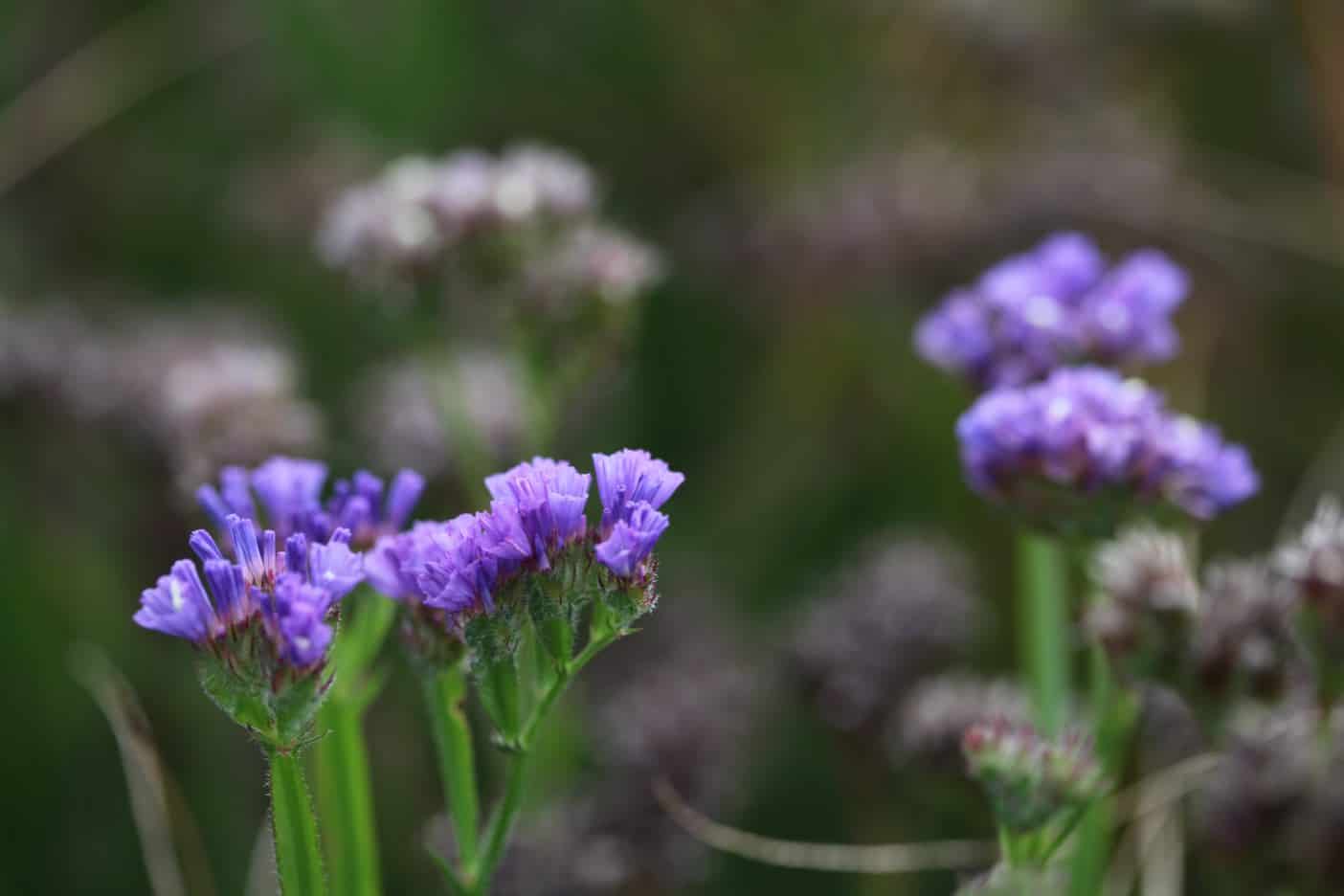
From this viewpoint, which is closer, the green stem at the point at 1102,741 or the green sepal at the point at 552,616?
the green sepal at the point at 552,616

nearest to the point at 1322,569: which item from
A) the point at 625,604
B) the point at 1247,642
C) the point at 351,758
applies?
the point at 1247,642

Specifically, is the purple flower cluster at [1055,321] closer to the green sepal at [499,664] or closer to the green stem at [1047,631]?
the green stem at [1047,631]

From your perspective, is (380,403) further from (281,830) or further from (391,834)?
(281,830)

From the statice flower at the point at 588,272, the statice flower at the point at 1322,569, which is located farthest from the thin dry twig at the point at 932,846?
the statice flower at the point at 588,272

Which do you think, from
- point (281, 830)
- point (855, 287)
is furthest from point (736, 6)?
point (281, 830)

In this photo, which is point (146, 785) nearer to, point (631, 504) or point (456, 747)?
point (456, 747)

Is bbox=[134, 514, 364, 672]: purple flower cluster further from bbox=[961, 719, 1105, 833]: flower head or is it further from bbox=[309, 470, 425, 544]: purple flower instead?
bbox=[961, 719, 1105, 833]: flower head
